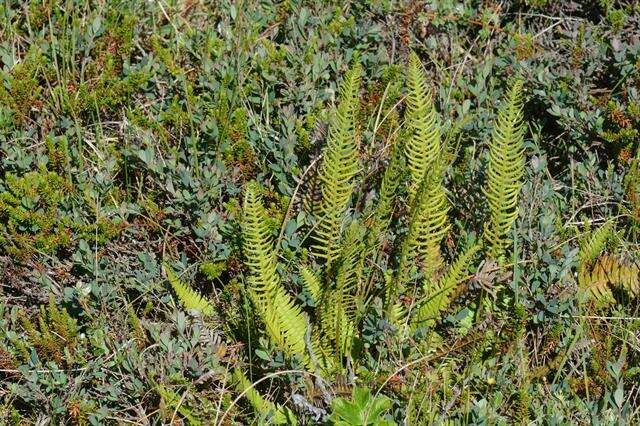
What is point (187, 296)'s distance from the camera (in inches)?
153

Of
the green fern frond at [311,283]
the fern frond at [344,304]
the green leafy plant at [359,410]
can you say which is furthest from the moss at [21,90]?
the green leafy plant at [359,410]

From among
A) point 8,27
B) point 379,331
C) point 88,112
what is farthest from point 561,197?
point 8,27

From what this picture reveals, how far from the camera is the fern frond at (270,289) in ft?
12.3

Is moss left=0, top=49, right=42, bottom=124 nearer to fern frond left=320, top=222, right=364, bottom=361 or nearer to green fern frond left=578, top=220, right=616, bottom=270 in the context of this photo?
fern frond left=320, top=222, right=364, bottom=361

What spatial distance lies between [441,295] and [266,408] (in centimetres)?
87

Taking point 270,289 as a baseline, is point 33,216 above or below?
above

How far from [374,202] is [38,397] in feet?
5.51

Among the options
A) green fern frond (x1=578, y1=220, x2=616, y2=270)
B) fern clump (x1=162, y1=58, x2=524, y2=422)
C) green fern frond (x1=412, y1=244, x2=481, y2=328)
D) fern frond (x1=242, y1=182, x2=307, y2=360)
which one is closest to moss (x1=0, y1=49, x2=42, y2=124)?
fern clump (x1=162, y1=58, x2=524, y2=422)

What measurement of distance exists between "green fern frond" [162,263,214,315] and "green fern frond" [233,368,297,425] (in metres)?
0.38

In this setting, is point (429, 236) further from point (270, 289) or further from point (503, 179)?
point (270, 289)

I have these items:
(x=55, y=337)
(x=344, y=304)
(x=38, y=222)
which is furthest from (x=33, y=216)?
(x=344, y=304)

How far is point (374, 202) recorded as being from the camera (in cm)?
430

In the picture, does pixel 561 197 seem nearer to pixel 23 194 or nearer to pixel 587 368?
pixel 587 368

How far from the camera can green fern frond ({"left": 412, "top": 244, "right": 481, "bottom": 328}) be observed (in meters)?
3.87
